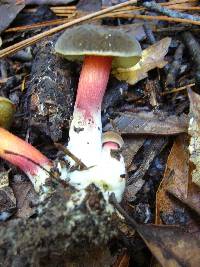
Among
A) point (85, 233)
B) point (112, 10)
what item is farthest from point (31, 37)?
point (85, 233)

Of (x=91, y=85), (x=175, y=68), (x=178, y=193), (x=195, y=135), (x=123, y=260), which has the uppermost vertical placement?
(x=175, y=68)

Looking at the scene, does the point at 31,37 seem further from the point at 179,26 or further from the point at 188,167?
the point at 188,167

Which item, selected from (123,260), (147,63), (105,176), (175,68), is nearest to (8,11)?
(147,63)

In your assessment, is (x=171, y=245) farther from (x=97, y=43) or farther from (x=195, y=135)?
(x=97, y=43)

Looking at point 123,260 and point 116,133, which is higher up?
point 116,133

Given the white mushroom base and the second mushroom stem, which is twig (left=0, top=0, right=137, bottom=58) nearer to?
the second mushroom stem

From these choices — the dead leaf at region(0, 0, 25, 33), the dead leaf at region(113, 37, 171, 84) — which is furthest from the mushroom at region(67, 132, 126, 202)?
the dead leaf at region(0, 0, 25, 33)

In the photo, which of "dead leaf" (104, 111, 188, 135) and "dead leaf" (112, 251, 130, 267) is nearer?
"dead leaf" (112, 251, 130, 267)

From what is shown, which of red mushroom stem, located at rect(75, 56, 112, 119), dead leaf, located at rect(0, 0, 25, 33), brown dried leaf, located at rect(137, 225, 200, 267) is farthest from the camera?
dead leaf, located at rect(0, 0, 25, 33)
